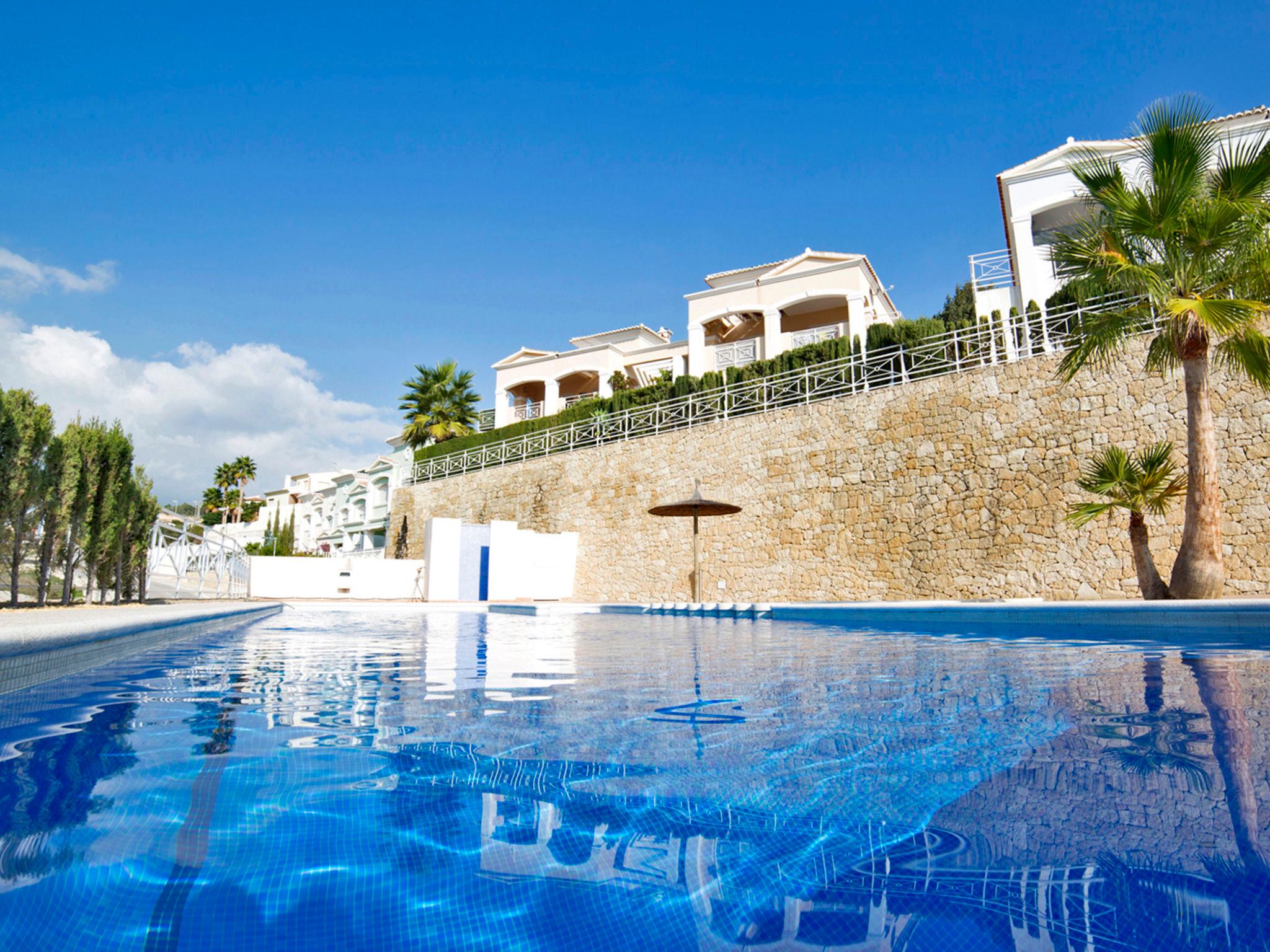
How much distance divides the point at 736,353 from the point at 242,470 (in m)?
47.4

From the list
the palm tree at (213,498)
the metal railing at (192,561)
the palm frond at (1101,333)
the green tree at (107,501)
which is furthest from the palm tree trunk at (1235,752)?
the palm tree at (213,498)

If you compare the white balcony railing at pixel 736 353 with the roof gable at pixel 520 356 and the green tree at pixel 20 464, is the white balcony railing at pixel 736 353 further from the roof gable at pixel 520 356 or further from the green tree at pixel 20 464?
the green tree at pixel 20 464

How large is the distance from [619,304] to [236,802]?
34744 mm

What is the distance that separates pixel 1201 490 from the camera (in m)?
8.10

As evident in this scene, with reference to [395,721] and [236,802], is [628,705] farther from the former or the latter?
[236,802]

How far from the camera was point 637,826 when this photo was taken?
1.96 m

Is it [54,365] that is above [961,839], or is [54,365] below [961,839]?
above

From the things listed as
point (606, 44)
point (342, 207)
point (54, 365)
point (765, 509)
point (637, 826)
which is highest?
point (54, 365)

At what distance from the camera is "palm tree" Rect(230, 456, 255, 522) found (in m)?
58.9

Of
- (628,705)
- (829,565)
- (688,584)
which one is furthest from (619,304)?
(628,705)

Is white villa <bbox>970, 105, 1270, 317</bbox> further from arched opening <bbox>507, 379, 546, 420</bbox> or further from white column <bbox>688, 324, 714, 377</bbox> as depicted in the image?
arched opening <bbox>507, 379, 546, 420</bbox>

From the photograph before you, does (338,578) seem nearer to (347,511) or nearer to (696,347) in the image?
(696,347)

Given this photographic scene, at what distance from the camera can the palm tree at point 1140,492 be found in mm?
9047

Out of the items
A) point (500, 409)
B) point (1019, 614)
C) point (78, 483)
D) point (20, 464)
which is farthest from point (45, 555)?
point (500, 409)
